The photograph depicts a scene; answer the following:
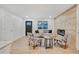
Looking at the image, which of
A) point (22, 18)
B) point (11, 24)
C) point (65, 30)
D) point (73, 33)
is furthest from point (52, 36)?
point (11, 24)

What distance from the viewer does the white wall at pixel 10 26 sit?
1396 mm

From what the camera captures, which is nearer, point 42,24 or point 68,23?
point 68,23

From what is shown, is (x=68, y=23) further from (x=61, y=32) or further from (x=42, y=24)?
(x=42, y=24)

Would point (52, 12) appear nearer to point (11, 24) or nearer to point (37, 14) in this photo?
point (37, 14)

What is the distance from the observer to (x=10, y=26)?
1.48 meters

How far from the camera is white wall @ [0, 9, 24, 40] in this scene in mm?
1396

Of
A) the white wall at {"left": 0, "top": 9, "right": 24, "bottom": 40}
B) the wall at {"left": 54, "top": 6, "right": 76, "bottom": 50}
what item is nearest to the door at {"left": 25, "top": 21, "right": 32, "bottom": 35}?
the white wall at {"left": 0, "top": 9, "right": 24, "bottom": 40}

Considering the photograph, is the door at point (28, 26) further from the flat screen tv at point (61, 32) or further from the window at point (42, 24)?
the flat screen tv at point (61, 32)

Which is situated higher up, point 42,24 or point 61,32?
point 42,24

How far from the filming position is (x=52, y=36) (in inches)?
61.0

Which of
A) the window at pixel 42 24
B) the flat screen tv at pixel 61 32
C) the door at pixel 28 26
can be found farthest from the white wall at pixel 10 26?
the flat screen tv at pixel 61 32

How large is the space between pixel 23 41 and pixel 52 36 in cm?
43

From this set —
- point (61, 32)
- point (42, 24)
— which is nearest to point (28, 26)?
point (42, 24)

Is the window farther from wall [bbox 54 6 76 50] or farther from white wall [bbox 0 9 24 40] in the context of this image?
white wall [bbox 0 9 24 40]
